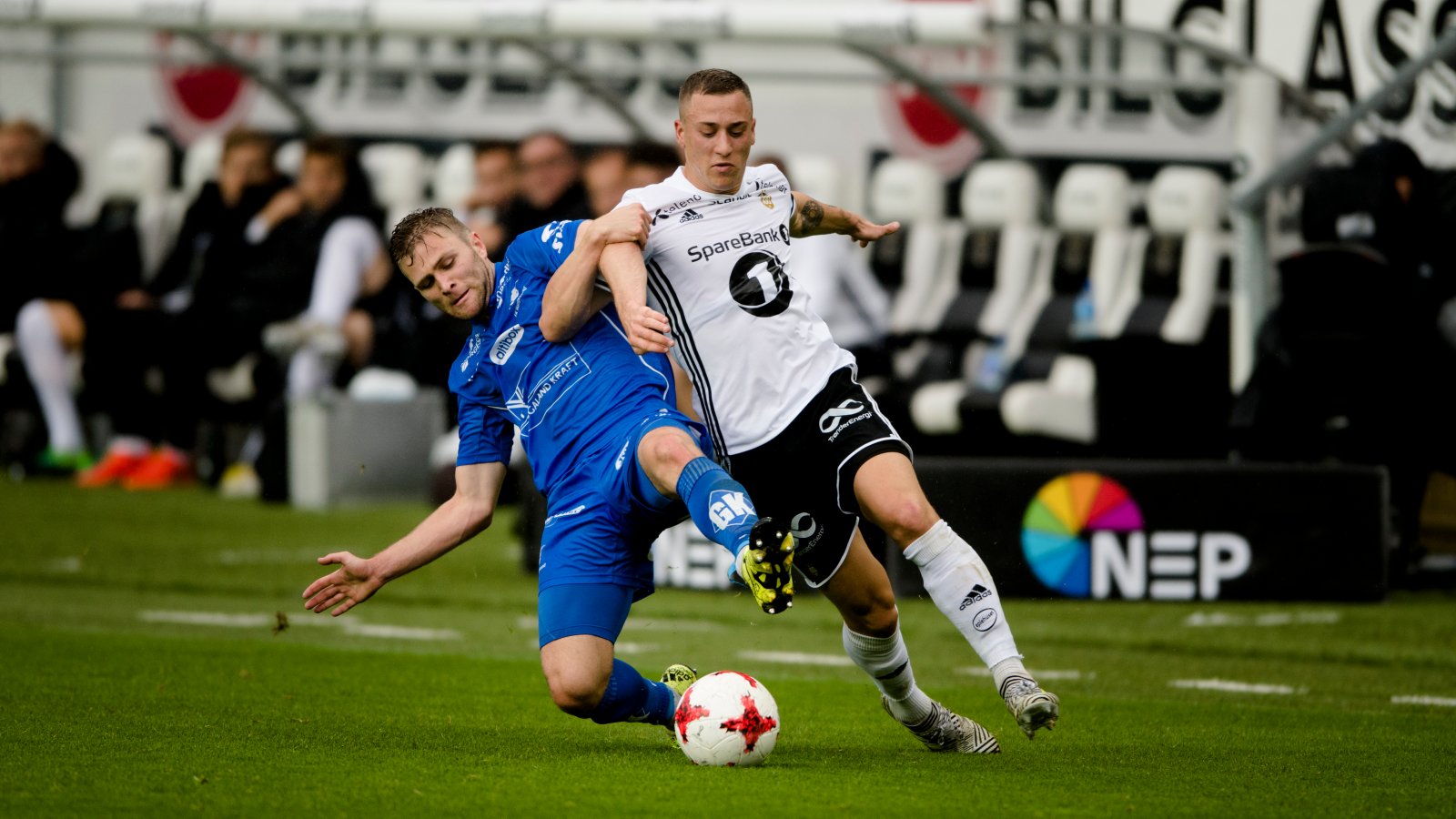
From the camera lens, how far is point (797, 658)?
326 inches

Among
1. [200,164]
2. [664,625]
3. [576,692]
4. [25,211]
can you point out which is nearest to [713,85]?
[576,692]

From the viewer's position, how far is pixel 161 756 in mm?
5535

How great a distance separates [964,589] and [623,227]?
1.26m

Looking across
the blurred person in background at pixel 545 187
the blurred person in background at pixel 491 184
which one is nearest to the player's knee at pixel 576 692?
the blurred person in background at pixel 545 187

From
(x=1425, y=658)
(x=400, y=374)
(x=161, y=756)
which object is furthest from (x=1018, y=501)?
(x=400, y=374)

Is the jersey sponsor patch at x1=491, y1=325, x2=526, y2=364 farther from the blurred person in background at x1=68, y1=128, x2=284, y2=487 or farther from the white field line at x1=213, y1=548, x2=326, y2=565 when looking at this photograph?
the blurred person in background at x1=68, y1=128, x2=284, y2=487

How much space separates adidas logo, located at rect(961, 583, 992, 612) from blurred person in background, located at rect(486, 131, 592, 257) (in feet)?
25.9

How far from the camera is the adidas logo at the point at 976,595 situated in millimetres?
5566

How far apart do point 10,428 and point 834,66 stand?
20.6ft

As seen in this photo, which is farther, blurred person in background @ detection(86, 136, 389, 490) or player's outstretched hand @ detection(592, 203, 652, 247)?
blurred person in background @ detection(86, 136, 389, 490)

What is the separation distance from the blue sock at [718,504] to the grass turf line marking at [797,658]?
2.90 metres

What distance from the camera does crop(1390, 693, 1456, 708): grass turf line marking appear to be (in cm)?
706

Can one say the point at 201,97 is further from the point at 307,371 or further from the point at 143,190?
the point at 307,371

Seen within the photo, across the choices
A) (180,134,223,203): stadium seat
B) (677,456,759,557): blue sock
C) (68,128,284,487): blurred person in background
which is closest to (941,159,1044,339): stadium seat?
(68,128,284,487): blurred person in background
